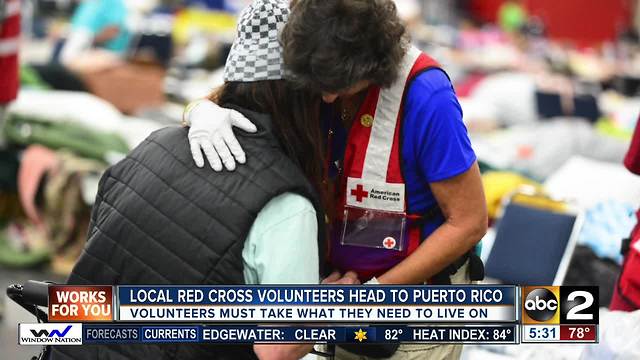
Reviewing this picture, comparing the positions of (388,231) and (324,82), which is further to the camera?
(388,231)

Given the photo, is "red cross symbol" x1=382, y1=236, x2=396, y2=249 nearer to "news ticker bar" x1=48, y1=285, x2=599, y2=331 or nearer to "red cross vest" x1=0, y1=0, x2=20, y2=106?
"news ticker bar" x1=48, y1=285, x2=599, y2=331

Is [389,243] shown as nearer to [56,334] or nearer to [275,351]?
[275,351]

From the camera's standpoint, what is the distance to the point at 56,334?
2.26 m

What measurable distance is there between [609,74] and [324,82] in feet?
42.6

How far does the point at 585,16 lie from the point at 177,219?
76.9ft

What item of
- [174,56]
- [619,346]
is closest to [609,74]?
[174,56]

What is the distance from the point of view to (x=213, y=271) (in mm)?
2053

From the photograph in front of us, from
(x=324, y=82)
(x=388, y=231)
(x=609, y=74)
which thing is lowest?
(x=609, y=74)

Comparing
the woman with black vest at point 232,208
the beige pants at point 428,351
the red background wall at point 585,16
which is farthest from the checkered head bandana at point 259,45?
the red background wall at point 585,16

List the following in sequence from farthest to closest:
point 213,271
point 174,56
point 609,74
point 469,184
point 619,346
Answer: point 609,74 → point 174,56 → point 619,346 → point 469,184 → point 213,271

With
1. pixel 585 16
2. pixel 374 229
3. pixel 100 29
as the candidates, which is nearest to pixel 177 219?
pixel 374 229

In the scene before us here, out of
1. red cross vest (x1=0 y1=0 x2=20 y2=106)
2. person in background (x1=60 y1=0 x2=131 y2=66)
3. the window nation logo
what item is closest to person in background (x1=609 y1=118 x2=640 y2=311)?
the window nation logo

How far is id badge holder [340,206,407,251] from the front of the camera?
2385mm

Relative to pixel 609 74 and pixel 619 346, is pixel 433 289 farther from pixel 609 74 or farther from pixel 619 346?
pixel 609 74
